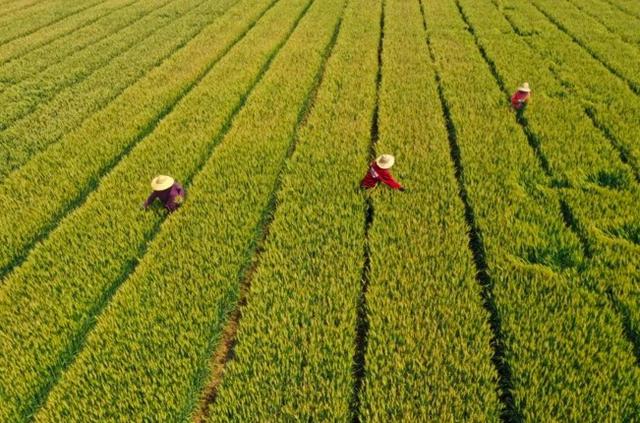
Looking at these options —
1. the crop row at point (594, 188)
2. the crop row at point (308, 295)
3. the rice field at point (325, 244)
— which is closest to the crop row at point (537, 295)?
the rice field at point (325, 244)

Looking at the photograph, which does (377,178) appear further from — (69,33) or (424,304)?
(69,33)

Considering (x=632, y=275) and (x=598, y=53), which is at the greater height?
(x=598, y=53)

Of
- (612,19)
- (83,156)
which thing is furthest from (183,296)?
(612,19)

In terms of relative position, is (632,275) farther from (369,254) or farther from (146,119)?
(146,119)

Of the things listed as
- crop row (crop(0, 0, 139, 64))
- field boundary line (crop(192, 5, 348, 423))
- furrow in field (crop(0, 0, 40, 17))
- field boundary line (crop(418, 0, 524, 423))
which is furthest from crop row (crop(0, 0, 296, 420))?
furrow in field (crop(0, 0, 40, 17))

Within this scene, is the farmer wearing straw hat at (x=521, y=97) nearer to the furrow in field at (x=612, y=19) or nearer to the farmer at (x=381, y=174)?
the farmer at (x=381, y=174)

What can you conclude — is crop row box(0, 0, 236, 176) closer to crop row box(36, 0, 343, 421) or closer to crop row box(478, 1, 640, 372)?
crop row box(36, 0, 343, 421)

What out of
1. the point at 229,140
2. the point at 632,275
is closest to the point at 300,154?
the point at 229,140
